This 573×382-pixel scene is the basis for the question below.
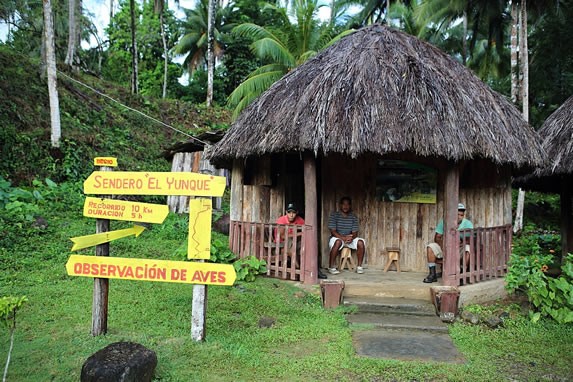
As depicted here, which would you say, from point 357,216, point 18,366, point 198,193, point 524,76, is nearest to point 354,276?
point 357,216

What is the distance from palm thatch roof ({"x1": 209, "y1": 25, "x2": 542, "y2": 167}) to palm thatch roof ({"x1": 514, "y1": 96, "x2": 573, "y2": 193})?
0.90 meters

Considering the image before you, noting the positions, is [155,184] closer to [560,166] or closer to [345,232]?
[345,232]

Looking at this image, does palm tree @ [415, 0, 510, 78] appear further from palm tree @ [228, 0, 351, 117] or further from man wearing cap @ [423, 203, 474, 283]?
man wearing cap @ [423, 203, 474, 283]

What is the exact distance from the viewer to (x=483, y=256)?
23.2ft

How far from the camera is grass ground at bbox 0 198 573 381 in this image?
4.38 m

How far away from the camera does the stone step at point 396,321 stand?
580 centimetres

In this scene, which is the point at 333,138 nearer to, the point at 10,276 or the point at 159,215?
the point at 159,215

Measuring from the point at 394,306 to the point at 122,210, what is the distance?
3.93 m

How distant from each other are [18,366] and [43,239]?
4.57 metres

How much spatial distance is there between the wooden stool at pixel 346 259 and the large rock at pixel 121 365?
4.42 m

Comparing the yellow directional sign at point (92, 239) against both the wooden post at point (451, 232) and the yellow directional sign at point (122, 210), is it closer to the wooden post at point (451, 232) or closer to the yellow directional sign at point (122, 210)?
the yellow directional sign at point (122, 210)

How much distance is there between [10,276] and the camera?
259 inches

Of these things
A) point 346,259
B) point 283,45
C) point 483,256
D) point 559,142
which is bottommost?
point 346,259

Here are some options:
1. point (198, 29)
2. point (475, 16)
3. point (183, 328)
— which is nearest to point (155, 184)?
point (183, 328)
